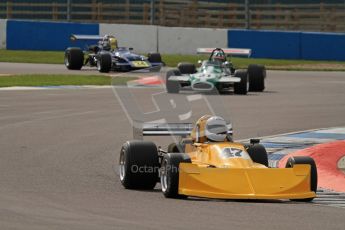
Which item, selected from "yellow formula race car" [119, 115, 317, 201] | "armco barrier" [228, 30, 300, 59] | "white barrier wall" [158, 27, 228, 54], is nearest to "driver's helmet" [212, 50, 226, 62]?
"armco barrier" [228, 30, 300, 59]

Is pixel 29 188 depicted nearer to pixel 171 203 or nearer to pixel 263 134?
pixel 171 203

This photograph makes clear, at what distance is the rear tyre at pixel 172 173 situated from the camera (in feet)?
37.8

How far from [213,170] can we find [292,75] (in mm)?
24803

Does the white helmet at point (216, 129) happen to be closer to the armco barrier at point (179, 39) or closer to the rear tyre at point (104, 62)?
the rear tyre at point (104, 62)

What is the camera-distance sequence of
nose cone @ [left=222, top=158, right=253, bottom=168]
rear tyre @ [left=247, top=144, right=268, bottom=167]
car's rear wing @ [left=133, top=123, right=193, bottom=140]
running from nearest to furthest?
1. nose cone @ [left=222, top=158, right=253, bottom=168]
2. rear tyre @ [left=247, top=144, right=268, bottom=167]
3. car's rear wing @ [left=133, top=123, right=193, bottom=140]

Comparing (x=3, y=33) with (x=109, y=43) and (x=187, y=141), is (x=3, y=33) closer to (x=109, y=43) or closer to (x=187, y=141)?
(x=109, y=43)

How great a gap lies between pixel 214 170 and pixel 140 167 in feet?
4.02

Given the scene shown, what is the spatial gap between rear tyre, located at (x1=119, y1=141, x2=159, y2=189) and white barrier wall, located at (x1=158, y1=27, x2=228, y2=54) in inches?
1210

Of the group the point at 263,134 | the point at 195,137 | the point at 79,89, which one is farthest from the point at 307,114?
the point at 195,137

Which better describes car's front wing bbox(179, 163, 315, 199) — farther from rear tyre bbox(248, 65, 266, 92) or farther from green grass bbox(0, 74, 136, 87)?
green grass bbox(0, 74, 136, 87)

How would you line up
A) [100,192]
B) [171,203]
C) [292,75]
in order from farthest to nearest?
[292,75]
[100,192]
[171,203]

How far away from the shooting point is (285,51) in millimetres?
42906

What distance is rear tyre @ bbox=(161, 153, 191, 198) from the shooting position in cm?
1151

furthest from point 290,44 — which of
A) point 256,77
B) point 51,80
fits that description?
point 256,77
